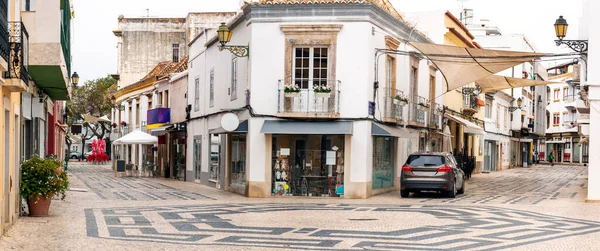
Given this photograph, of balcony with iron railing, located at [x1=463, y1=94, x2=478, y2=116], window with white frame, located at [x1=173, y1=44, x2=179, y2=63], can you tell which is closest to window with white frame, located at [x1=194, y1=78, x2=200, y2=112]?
balcony with iron railing, located at [x1=463, y1=94, x2=478, y2=116]

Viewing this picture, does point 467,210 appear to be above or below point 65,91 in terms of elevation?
below

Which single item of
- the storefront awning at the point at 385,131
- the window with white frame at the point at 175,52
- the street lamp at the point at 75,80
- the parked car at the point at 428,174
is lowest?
the parked car at the point at 428,174

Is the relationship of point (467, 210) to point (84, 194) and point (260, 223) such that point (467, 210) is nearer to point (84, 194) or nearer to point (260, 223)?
point (260, 223)

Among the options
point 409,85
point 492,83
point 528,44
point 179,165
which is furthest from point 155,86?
point 528,44

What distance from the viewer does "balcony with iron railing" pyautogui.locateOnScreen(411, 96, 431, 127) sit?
29.3m

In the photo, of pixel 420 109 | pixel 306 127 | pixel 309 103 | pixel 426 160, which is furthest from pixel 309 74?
pixel 420 109

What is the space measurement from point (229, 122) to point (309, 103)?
8.08ft

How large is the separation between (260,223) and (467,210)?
19.8ft

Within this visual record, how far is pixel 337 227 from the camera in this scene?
49.7ft

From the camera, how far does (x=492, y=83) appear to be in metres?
26.9

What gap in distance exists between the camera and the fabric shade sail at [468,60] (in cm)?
2133

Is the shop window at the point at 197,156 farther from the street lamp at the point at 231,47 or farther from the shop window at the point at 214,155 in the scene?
the street lamp at the point at 231,47

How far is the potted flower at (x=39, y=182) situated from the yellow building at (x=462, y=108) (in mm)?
22106

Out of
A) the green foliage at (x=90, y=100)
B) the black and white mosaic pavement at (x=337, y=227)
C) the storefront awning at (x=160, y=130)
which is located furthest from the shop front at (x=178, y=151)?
the green foliage at (x=90, y=100)
